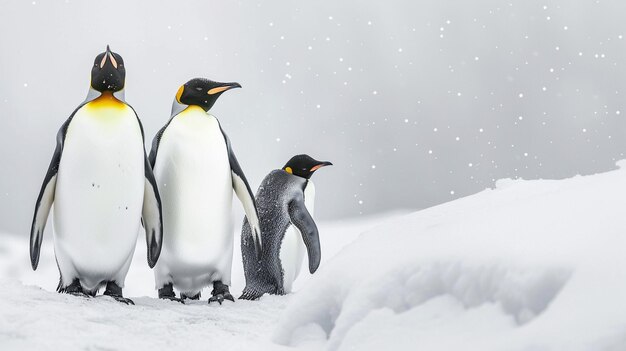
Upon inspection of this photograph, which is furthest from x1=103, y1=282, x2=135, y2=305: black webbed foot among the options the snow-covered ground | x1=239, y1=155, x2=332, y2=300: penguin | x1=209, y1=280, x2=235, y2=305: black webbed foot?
the snow-covered ground

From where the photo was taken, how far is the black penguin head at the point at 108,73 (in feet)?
13.8

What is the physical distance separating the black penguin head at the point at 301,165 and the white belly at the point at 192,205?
1386mm

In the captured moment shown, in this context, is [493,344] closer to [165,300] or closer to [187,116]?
[165,300]

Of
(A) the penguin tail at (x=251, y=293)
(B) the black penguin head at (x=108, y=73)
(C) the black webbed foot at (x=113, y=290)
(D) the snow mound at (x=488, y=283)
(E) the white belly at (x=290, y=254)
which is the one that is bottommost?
(A) the penguin tail at (x=251, y=293)

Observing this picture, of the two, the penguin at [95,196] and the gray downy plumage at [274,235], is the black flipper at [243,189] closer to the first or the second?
the gray downy plumage at [274,235]

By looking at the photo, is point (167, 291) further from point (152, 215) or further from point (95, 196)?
point (95, 196)

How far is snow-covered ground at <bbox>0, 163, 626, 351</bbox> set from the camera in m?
1.42

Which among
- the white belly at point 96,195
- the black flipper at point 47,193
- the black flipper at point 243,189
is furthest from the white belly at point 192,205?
the black flipper at point 47,193

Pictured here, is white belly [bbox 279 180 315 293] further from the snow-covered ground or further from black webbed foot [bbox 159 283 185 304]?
the snow-covered ground

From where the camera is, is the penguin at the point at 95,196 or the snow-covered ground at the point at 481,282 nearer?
the snow-covered ground at the point at 481,282

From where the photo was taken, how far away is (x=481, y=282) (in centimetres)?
160

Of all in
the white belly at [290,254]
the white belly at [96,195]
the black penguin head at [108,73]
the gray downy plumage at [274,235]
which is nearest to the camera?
the white belly at [96,195]

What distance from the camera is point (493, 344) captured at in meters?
1.47

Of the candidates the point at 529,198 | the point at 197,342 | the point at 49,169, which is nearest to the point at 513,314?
the point at 529,198
